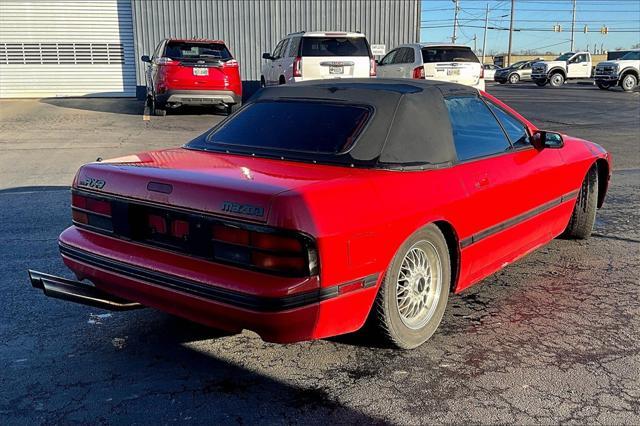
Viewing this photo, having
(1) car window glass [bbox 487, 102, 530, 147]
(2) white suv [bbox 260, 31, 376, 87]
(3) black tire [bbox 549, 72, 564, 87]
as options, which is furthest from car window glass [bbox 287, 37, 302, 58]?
(3) black tire [bbox 549, 72, 564, 87]

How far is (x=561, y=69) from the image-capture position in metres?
37.9

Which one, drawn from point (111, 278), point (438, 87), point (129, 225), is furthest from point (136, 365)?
point (438, 87)

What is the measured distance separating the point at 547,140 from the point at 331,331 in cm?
253

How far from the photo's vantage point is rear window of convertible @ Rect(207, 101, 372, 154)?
3740mm

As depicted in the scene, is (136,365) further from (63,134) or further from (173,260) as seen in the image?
(63,134)

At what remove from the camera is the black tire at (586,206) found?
5484mm

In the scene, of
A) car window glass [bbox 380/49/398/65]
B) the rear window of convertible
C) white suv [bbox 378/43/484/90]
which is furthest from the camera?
car window glass [bbox 380/49/398/65]

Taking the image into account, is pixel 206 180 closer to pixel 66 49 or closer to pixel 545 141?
pixel 545 141

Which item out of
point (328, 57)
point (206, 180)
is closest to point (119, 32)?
point (328, 57)

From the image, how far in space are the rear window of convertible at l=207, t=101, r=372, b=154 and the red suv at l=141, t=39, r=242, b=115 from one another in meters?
10.8

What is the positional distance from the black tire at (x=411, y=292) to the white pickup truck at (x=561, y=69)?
36722mm

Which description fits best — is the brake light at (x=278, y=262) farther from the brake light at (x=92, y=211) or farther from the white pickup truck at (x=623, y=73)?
the white pickup truck at (x=623, y=73)

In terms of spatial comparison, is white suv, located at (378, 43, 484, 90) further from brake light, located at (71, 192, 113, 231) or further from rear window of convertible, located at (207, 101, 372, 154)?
brake light, located at (71, 192, 113, 231)

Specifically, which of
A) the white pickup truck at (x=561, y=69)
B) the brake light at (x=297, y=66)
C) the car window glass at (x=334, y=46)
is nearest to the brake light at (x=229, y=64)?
the brake light at (x=297, y=66)
